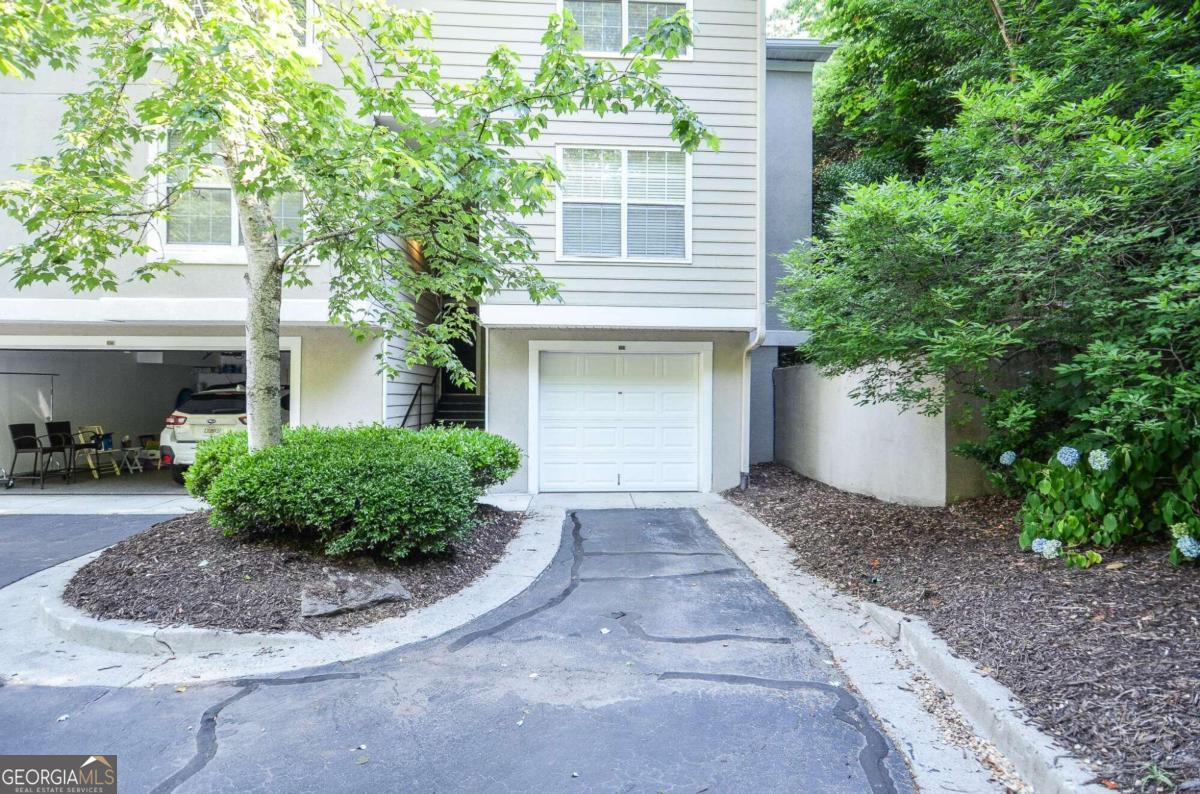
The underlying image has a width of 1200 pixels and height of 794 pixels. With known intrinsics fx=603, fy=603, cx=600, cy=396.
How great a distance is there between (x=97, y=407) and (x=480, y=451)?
414 inches

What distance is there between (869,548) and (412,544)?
391 cm

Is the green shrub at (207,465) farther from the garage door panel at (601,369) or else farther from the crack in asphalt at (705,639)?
the garage door panel at (601,369)

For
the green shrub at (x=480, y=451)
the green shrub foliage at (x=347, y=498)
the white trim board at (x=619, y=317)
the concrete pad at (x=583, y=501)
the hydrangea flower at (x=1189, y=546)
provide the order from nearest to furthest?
the hydrangea flower at (x=1189, y=546), the green shrub foliage at (x=347, y=498), the green shrub at (x=480, y=451), the concrete pad at (x=583, y=501), the white trim board at (x=619, y=317)

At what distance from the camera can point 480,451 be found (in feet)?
20.0

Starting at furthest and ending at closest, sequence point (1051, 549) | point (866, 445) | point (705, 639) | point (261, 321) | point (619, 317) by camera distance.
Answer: point (619, 317) < point (866, 445) < point (261, 321) < point (1051, 549) < point (705, 639)

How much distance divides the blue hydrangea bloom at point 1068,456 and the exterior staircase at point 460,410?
8186 millimetres

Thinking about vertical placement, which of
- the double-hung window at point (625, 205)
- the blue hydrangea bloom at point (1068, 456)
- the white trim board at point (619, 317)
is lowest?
the blue hydrangea bloom at point (1068, 456)

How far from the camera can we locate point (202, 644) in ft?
11.8

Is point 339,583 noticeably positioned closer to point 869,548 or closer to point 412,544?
point 412,544

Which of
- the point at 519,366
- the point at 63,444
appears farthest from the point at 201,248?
the point at 63,444

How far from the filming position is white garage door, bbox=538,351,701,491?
28.5 feet

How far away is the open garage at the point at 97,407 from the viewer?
30.2ft

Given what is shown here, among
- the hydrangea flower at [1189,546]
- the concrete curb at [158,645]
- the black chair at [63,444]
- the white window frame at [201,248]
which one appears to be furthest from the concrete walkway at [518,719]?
the black chair at [63,444]

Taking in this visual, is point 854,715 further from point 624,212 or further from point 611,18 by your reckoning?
point 611,18
